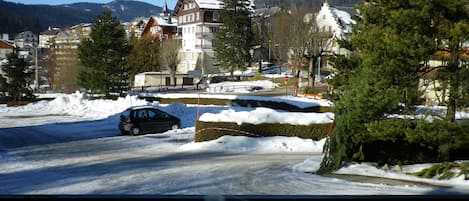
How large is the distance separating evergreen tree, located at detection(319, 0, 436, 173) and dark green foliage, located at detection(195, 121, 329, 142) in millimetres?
6691

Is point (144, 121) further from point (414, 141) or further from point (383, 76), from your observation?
point (414, 141)

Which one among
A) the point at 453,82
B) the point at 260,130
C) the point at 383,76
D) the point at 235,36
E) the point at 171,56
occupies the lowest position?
the point at 260,130

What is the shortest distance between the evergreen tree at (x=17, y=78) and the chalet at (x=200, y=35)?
36.0 metres

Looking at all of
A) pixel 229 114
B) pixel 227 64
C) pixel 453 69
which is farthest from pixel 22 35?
pixel 453 69

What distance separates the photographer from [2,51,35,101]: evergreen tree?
45.9m

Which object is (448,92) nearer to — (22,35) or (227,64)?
(227,64)

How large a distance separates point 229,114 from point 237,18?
46.8 meters

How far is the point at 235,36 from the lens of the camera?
67.4 meters

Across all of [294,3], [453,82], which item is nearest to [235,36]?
[294,3]

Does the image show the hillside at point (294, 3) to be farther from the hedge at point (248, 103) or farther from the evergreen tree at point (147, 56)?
the hedge at point (248, 103)

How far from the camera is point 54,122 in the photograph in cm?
3095

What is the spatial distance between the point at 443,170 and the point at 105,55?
103 ft

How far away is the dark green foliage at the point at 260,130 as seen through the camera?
21094 mm

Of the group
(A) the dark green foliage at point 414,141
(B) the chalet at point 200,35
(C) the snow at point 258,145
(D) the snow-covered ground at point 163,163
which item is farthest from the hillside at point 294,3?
(A) the dark green foliage at point 414,141
